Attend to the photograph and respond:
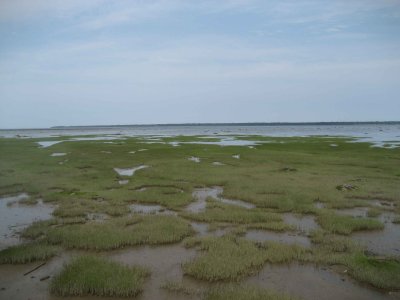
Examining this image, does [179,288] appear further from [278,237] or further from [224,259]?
[278,237]

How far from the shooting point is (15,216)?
15.2 meters

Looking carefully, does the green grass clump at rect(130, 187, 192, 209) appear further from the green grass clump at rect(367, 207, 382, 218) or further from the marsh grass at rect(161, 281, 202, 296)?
the green grass clump at rect(367, 207, 382, 218)

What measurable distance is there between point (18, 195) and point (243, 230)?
540 inches

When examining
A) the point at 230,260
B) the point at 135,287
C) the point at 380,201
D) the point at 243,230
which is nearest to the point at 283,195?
the point at 380,201

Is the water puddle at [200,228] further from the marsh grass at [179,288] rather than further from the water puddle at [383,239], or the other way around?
the water puddle at [383,239]

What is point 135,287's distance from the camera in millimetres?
8578

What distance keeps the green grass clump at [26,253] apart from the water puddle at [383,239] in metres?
10.5

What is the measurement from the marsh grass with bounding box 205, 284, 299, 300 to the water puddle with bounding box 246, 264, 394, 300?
465 mm

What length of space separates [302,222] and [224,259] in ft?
18.5

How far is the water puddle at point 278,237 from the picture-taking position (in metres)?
12.1

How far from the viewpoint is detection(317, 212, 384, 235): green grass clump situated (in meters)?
13.2

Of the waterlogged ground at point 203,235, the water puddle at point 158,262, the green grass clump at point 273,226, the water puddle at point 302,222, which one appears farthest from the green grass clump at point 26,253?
the water puddle at point 302,222

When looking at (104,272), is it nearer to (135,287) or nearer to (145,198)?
(135,287)

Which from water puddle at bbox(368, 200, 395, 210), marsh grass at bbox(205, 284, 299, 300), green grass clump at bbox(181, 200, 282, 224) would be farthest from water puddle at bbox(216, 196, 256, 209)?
marsh grass at bbox(205, 284, 299, 300)
